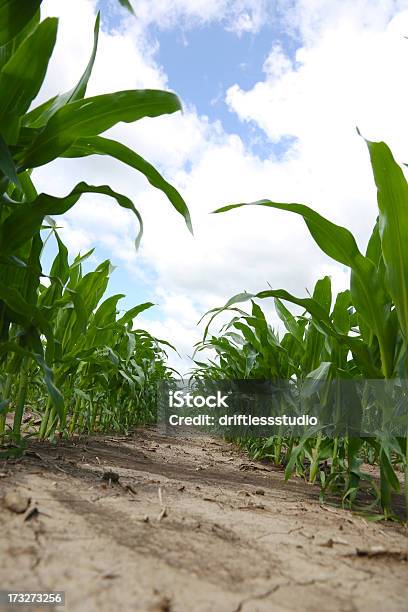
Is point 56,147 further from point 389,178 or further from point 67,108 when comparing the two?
point 389,178

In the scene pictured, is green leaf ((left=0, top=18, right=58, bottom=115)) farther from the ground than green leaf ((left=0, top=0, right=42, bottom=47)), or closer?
closer

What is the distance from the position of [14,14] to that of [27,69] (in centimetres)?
11

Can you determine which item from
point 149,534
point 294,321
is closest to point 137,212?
point 149,534

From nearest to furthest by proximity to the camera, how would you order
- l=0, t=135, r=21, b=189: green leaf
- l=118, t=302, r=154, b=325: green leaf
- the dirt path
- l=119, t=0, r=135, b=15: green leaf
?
the dirt path
l=119, t=0, r=135, b=15: green leaf
l=0, t=135, r=21, b=189: green leaf
l=118, t=302, r=154, b=325: green leaf

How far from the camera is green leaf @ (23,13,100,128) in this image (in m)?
1.18

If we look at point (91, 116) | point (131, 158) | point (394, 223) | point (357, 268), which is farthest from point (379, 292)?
point (91, 116)

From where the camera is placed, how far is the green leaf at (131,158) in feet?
3.87

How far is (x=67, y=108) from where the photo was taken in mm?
1072

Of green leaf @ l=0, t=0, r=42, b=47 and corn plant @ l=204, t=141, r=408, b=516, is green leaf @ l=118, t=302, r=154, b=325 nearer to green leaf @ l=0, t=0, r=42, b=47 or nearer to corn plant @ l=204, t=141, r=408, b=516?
corn plant @ l=204, t=141, r=408, b=516

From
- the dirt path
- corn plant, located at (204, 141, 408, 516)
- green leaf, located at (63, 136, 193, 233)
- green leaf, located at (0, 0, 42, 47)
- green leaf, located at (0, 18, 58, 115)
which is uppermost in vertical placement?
green leaf, located at (0, 0, 42, 47)

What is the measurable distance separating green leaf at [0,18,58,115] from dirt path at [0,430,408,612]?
925 millimetres

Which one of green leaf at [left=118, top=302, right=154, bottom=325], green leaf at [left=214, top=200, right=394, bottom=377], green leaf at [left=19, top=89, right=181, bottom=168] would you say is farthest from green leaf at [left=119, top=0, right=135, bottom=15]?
green leaf at [left=118, top=302, right=154, bottom=325]

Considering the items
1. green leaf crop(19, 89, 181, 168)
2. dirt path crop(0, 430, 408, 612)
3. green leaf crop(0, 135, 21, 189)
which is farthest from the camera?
green leaf crop(19, 89, 181, 168)

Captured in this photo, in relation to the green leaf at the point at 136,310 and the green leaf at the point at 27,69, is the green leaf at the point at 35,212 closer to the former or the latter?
the green leaf at the point at 27,69
